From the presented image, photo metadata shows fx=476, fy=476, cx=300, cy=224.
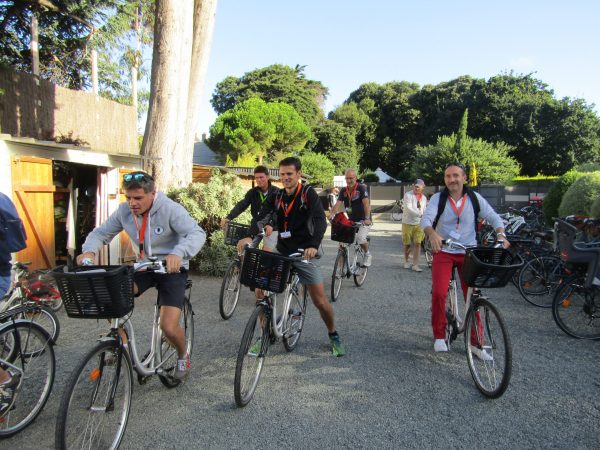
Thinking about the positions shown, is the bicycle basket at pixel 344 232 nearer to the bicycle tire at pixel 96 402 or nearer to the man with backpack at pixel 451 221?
the man with backpack at pixel 451 221

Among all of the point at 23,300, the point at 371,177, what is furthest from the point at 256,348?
the point at 371,177

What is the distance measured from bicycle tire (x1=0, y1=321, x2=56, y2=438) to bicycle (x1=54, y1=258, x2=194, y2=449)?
0.69m

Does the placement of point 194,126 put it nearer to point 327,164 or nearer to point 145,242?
point 145,242

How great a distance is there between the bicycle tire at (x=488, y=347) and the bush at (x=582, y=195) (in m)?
7.38

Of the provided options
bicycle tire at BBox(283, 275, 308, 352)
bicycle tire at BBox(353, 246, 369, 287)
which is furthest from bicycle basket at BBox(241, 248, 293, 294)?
bicycle tire at BBox(353, 246, 369, 287)

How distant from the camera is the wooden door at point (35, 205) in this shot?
7391mm

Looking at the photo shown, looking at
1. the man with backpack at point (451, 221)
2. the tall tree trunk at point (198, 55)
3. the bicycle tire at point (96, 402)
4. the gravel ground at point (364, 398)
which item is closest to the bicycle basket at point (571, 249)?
the gravel ground at point (364, 398)

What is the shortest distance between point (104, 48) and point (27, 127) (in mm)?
9166

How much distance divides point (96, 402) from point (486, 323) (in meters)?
3.06

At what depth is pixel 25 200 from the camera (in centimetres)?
750

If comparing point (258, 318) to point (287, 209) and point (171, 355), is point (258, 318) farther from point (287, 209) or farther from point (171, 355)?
point (287, 209)

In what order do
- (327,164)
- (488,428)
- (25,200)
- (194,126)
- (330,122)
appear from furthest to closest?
(330,122), (327,164), (194,126), (25,200), (488,428)

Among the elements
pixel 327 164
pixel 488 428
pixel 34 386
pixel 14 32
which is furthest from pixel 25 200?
pixel 327 164

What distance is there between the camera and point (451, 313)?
4.72 m
